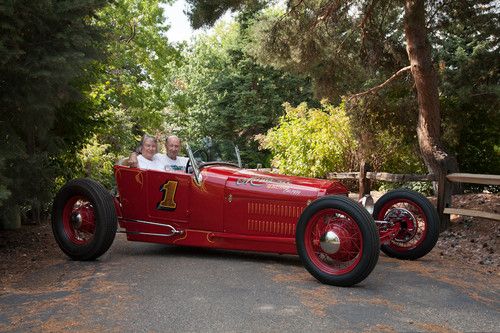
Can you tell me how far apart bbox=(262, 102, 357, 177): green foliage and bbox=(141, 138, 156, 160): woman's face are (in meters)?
9.93

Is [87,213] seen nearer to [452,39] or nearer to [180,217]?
[180,217]

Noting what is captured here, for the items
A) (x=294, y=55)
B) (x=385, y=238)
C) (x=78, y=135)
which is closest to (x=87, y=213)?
(x=78, y=135)

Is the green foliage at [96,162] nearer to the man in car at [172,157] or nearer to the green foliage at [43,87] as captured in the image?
the green foliage at [43,87]

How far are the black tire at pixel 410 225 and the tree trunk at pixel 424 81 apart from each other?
387 centimetres

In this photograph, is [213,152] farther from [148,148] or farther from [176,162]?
[148,148]

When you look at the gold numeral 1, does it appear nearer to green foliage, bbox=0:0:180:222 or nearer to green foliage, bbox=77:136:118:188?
green foliage, bbox=0:0:180:222

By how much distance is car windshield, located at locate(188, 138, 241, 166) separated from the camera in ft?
24.0

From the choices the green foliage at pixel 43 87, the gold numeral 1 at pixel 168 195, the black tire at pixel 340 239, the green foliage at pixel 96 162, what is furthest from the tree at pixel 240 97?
the black tire at pixel 340 239

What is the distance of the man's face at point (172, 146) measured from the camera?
7645mm

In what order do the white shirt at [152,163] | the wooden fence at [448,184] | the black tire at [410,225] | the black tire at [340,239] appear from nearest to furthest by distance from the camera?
1. the black tire at [340,239]
2. the black tire at [410,225]
3. the white shirt at [152,163]
4. the wooden fence at [448,184]

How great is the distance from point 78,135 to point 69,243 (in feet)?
10.5

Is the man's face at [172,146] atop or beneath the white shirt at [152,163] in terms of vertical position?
atop

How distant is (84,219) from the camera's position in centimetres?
702

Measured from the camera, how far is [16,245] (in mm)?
8250
